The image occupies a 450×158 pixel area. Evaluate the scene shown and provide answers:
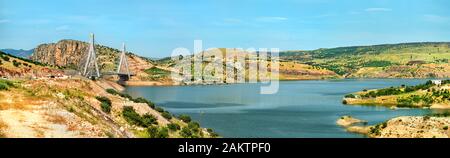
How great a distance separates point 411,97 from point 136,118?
141ft

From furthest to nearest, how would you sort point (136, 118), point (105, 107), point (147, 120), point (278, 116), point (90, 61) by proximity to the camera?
1. point (90, 61)
2. point (278, 116)
3. point (105, 107)
4. point (136, 118)
5. point (147, 120)

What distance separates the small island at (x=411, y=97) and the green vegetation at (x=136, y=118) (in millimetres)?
37827

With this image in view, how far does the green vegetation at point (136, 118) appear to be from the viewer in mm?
28656

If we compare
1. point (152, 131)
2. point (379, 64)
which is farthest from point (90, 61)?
point (379, 64)

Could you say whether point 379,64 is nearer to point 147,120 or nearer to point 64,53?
point 64,53

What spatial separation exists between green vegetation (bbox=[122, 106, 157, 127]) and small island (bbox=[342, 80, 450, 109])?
37.8 metres

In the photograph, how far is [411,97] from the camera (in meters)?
63.4

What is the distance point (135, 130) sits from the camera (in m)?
26.6

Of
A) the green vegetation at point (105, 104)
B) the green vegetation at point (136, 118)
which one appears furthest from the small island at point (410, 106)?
the green vegetation at point (105, 104)

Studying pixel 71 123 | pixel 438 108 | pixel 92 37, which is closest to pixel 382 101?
pixel 438 108

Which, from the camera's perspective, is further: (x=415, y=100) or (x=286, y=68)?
(x=286, y=68)

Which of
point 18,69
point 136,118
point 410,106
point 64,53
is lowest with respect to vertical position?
point 410,106
